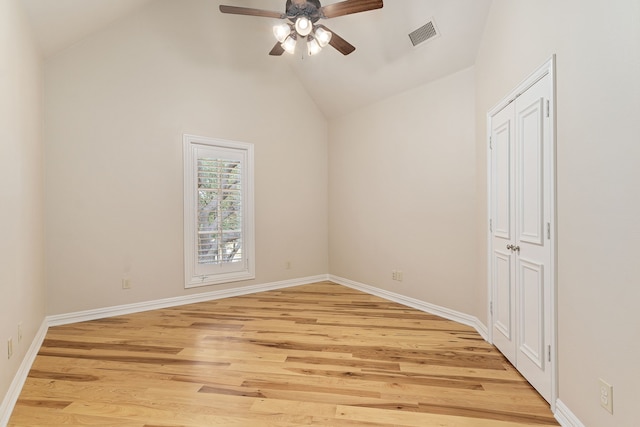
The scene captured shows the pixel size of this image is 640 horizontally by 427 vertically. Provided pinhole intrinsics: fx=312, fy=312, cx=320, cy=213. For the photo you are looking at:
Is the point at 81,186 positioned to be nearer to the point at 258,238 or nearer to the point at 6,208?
the point at 6,208

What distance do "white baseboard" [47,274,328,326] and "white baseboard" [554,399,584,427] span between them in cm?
369

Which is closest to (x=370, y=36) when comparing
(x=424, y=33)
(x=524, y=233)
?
(x=424, y=33)

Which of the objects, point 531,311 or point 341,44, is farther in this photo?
point 341,44

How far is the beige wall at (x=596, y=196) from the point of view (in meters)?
1.37

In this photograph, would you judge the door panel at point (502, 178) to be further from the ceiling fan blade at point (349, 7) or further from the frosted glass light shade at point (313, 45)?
the frosted glass light shade at point (313, 45)

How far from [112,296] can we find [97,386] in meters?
1.69

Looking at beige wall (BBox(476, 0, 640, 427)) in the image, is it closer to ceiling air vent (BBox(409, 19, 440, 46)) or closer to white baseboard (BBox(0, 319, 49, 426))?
ceiling air vent (BBox(409, 19, 440, 46))

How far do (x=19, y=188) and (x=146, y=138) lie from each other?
5.38ft

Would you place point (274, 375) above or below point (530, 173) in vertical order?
below

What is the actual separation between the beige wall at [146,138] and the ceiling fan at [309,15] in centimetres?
157

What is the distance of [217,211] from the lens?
14.1 feet

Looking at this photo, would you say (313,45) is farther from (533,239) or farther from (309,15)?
(533,239)

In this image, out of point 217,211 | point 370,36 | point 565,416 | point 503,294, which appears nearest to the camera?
point 565,416

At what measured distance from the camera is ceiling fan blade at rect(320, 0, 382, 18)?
2.57 m
